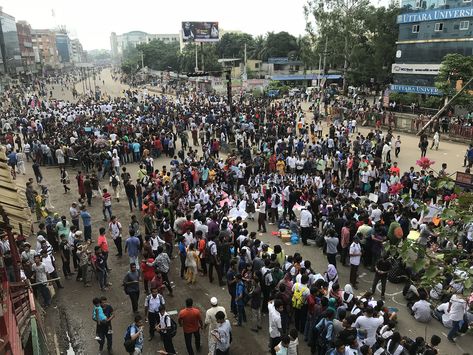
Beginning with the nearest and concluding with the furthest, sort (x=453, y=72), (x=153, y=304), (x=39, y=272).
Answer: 1. (x=153, y=304)
2. (x=39, y=272)
3. (x=453, y=72)

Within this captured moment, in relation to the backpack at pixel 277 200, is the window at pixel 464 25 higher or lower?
higher

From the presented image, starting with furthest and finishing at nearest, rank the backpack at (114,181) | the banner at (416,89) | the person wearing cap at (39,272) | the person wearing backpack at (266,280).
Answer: the banner at (416,89) → the backpack at (114,181) → the person wearing cap at (39,272) → the person wearing backpack at (266,280)

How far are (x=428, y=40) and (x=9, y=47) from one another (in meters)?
73.8

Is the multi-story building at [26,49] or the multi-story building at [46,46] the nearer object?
the multi-story building at [26,49]

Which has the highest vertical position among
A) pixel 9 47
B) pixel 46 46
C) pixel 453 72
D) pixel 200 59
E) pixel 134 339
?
pixel 46 46

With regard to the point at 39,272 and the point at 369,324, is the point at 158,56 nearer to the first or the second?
the point at 39,272

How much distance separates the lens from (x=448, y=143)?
23500 mm

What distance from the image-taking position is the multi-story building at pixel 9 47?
7281 centimetres

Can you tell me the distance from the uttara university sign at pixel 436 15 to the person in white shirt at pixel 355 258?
30.2 meters

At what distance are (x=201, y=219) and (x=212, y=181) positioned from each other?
4.63 meters

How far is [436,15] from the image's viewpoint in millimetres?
33562

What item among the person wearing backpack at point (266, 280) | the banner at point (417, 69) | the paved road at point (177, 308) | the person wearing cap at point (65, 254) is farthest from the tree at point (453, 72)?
the person wearing cap at point (65, 254)

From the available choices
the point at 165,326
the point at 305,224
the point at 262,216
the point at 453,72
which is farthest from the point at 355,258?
the point at 453,72

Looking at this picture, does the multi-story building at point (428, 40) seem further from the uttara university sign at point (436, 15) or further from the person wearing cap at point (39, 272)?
the person wearing cap at point (39, 272)
